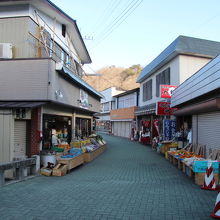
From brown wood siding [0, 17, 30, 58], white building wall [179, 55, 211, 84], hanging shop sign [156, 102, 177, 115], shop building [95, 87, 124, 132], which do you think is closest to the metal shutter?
hanging shop sign [156, 102, 177, 115]

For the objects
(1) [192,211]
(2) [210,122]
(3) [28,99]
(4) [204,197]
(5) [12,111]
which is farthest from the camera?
(2) [210,122]

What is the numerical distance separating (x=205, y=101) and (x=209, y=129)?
201 cm

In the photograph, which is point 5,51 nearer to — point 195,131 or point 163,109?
point 195,131

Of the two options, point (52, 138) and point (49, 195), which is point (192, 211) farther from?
point (52, 138)

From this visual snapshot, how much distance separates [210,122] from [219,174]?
348 centimetres

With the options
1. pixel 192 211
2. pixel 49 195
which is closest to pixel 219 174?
pixel 192 211

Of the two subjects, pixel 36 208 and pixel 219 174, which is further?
pixel 219 174

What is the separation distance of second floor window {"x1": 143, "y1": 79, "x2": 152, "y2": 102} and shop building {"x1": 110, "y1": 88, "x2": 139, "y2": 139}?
458 cm

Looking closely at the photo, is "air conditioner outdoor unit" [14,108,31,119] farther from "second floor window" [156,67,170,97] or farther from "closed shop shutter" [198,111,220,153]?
"second floor window" [156,67,170,97]

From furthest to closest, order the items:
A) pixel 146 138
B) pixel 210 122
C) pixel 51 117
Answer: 1. pixel 146 138
2. pixel 51 117
3. pixel 210 122

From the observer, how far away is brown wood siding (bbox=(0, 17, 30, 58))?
10695mm

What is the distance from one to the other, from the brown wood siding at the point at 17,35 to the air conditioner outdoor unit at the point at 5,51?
0.32 meters

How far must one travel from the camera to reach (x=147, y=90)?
85.4 feet

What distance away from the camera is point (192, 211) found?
17.7ft
